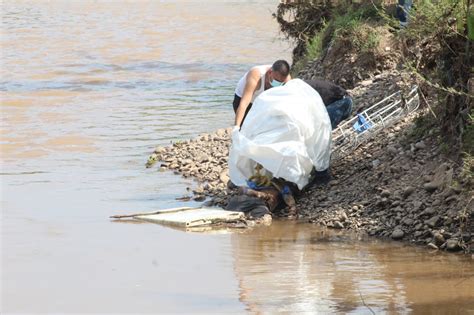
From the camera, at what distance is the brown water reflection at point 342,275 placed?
7.24 metres

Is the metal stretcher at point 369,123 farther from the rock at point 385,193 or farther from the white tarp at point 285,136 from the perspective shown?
the rock at point 385,193

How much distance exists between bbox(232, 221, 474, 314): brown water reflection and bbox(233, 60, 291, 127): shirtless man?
1.36 metres

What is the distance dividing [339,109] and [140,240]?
2.81 m

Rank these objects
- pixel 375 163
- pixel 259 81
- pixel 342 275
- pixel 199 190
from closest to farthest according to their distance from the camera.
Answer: pixel 342 275
pixel 375 163
pixel 259 81
pixel 199 190

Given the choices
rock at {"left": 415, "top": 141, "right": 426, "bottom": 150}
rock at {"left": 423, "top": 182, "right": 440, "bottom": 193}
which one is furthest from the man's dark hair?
rock at {"left": 423, "top": 182, "right": 440, "bottom": 193}

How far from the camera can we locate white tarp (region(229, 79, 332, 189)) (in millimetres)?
9812

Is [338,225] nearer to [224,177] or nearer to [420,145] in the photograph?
[420,145]

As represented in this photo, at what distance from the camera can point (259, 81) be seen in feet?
34.3

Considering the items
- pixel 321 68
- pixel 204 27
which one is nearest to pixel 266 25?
pixel 204 27

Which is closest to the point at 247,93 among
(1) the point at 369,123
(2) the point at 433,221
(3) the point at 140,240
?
(1) the point at 369,123

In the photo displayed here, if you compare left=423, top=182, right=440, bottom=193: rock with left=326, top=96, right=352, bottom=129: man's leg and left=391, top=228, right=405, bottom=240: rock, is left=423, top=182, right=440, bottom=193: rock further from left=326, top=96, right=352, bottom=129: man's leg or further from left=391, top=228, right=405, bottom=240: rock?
left=326, top=96, right=352, bottom=129: man's leg

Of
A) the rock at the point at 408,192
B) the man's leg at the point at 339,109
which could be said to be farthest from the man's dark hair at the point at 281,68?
the rock at the point at 408,192

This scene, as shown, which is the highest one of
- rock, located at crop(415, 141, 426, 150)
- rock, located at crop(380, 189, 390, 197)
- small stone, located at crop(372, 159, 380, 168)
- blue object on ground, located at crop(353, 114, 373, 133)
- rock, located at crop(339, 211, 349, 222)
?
blue object on ground, located at crop(353, 114, 373, 133)

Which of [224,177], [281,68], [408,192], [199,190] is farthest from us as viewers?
[224,177]
